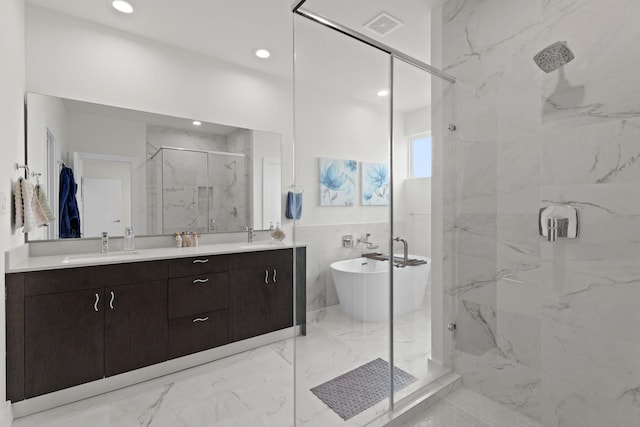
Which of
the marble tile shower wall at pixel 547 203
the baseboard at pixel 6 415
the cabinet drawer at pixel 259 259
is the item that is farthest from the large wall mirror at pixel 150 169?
the marble tile shower wall at pixel 547 203

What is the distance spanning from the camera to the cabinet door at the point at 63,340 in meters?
1.87

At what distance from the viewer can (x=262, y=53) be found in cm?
302

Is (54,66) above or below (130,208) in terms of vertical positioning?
above

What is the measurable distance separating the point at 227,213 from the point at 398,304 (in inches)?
77.4

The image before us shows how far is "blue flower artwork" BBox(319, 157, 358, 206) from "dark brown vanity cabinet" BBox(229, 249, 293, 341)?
1.25 m

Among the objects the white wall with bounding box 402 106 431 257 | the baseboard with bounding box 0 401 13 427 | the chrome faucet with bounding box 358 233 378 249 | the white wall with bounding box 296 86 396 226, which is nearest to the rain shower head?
the white wall with bounding box 402 106 431 257

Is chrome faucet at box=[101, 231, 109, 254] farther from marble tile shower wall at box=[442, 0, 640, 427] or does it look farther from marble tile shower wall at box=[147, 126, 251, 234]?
marble tile shower wall at box=[442, 0, 640, 427]

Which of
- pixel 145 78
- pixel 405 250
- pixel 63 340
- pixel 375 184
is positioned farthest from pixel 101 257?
pixel 405 250

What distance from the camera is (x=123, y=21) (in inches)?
99.2

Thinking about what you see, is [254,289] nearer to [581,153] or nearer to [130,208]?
[130,208]

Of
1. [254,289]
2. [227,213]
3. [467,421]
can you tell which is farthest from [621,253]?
[227,213]

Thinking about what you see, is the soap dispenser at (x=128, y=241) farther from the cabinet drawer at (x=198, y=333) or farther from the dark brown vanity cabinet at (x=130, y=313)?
the cabinet drawer at (x=198, y=333)

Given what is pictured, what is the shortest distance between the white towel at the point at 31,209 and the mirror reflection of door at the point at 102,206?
361 mm

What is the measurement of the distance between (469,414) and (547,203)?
1.24 m
